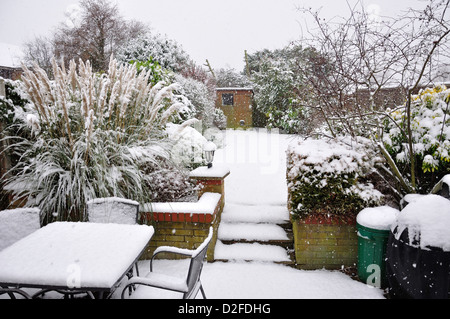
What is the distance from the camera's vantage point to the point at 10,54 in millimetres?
25016

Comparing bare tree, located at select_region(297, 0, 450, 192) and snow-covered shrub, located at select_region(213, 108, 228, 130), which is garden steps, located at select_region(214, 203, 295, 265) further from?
snow-covered shrub, located at select_region(213, 108, 228, 130)

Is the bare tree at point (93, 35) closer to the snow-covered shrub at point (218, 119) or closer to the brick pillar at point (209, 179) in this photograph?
the snow-covered shrub at point (218, 119)

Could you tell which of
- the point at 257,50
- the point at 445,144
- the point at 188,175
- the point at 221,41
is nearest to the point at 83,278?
the point at 188,175

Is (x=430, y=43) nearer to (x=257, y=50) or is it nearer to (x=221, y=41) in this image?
(x=257, y=50)

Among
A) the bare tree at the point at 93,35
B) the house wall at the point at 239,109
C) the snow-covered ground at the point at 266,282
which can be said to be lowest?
the snow-covered ground at the point at 266,282

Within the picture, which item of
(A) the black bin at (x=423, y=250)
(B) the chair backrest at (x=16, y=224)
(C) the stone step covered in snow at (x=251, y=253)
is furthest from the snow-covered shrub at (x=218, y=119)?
(A) the black bin at (x=423, y=250)

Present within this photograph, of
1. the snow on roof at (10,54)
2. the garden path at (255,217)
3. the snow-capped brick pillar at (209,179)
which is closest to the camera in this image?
the garden path at (255,217)

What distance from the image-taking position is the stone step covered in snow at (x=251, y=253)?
3205 millimetres

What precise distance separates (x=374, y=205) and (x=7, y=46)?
122ft

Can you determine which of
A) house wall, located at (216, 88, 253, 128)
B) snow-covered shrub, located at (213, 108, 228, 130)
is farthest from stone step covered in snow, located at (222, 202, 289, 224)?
house wall, located at (216, 88, 253, 128)

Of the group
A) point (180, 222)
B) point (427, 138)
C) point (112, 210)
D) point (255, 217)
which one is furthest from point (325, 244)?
point (112, 210)

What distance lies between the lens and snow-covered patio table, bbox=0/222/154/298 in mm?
1540

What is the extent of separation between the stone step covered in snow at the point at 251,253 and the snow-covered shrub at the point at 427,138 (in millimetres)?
1886
